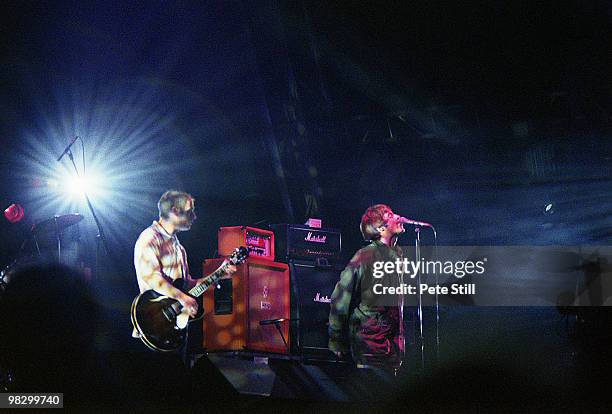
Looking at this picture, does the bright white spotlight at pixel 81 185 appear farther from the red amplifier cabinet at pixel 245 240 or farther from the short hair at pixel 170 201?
the red amplifier cabinet at pixel 245 240

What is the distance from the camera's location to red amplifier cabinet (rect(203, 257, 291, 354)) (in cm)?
584

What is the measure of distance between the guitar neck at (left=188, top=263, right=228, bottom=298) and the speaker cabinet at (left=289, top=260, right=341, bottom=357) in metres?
0.78

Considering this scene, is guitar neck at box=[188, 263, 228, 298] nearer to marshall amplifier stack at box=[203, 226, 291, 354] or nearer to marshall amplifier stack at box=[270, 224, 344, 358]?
marshall amplifier stack at box=[203, 226, 291, 354]

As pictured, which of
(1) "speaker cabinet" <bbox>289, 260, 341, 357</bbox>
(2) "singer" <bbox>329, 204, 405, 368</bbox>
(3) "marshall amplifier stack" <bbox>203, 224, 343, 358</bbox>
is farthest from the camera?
(1) "speaker cabinet" <bbox>289, 260, 341, 357</bbox>

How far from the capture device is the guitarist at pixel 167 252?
17.8 feet

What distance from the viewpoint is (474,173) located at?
23.8 feet

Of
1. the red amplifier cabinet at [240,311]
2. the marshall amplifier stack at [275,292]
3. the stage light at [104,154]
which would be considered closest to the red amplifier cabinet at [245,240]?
the marshall amplifier stack at [275,292]

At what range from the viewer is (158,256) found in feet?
18.4

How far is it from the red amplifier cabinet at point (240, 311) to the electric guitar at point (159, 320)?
19.4 inches

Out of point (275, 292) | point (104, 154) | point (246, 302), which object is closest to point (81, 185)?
point (104, 154)

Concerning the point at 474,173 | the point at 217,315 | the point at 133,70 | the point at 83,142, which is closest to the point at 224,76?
the point at 133,70

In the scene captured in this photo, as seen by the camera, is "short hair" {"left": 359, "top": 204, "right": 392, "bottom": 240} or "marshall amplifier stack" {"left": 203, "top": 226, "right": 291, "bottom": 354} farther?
"short hair" {"left": 359, "top": 204, "right": 392, "bottom": 240}

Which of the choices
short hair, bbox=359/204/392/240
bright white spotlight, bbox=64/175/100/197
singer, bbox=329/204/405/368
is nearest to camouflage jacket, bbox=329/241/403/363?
singer, bbox=329/204/405/368

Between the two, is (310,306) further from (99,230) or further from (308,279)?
(99,230)
